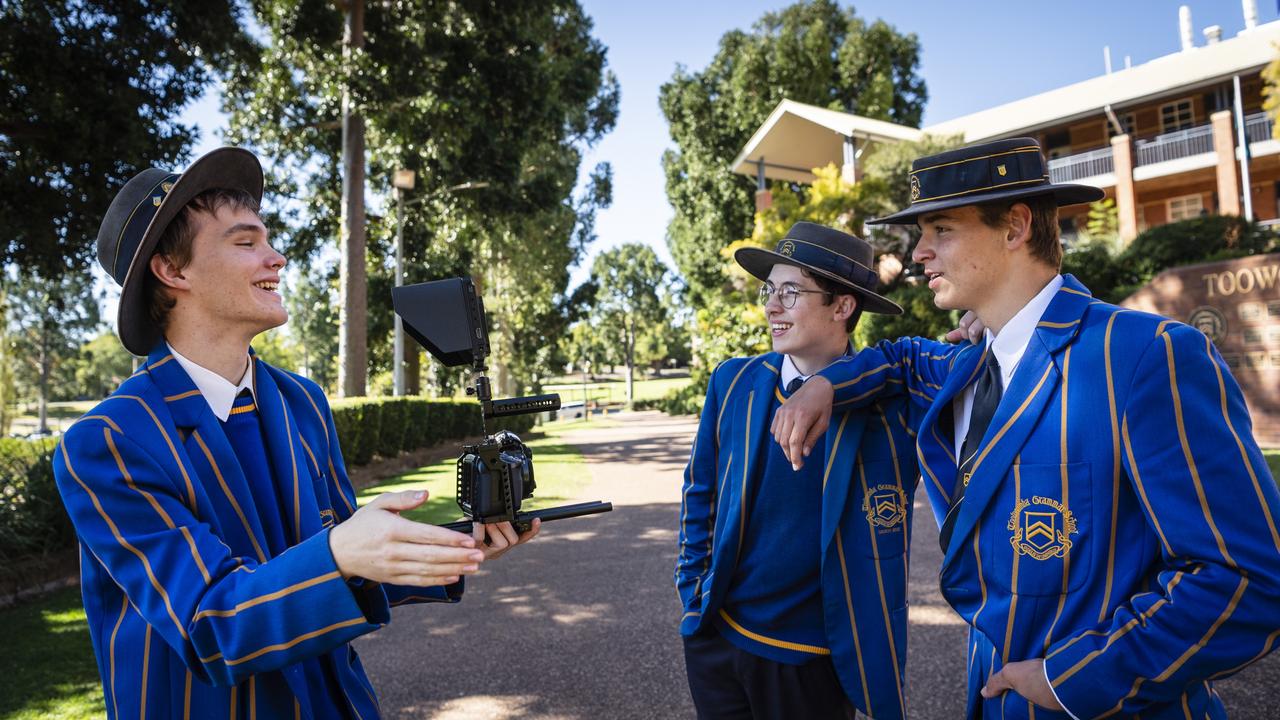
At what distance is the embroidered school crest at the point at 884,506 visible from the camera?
2.46 m

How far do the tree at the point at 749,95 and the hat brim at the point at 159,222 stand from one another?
35.6 metres

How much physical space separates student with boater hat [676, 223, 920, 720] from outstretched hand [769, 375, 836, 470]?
0.25 metres

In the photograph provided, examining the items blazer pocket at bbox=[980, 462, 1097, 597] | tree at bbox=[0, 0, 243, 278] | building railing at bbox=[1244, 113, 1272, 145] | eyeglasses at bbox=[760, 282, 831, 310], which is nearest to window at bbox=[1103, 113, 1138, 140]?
building railing at bbox=[1244, 113, 1272, 145]

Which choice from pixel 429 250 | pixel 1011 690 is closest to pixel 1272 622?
pixel 1011 690

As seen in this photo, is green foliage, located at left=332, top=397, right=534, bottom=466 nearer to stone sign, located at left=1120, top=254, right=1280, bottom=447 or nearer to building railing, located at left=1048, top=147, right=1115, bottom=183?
stone sign, located at left=1120, top=254, right=1280, bottom=447

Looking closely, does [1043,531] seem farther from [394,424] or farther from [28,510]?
[394,424]

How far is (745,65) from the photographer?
36000mm

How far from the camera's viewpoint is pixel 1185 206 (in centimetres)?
2888

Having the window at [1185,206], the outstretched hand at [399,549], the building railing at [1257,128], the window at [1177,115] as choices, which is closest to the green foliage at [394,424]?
the outstretched hand at [399,549]

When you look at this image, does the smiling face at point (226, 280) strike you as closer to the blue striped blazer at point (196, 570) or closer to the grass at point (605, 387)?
the blue striped blazer at point (196, 570)

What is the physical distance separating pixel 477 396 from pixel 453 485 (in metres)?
12.1

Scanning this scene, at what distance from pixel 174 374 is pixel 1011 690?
209cm

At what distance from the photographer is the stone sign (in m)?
12.6

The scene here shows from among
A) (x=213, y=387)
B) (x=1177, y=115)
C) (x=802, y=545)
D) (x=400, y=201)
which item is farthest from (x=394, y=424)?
(x=1177, y=115)
